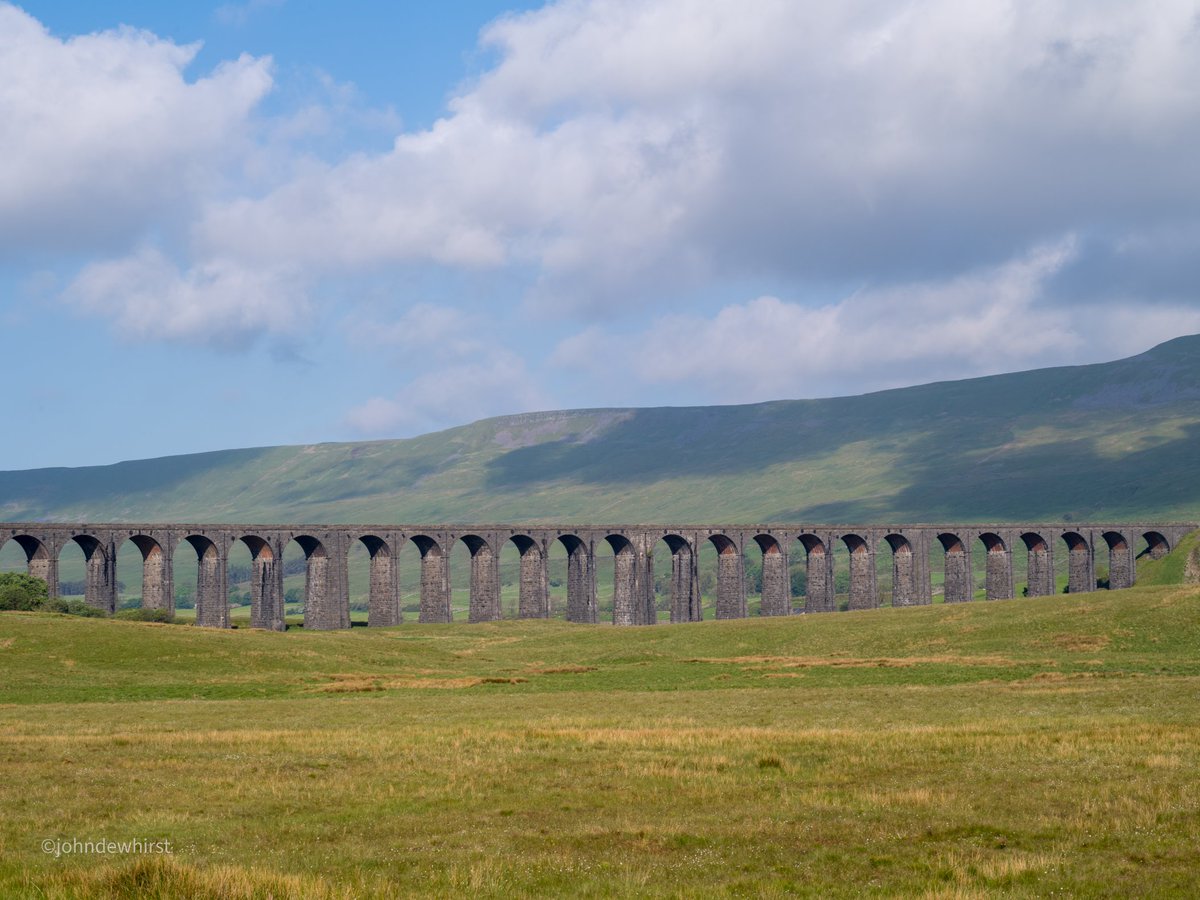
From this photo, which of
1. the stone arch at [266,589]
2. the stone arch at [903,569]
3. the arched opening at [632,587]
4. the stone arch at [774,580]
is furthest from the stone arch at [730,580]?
the stone arch at [266,589]

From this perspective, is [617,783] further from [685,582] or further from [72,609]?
[685,582]

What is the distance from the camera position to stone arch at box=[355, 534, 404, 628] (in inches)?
4924

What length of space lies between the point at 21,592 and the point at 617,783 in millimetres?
85888

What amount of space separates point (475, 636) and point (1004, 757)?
279ft

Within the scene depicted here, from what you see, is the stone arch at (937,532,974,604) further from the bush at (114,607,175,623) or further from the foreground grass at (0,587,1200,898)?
the foreground grass at (0,587,1200,898)

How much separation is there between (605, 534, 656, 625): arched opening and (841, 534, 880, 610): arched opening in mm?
25623

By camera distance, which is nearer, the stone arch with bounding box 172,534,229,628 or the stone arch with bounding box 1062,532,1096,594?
the stone arch with bounding box 172,534,229,628

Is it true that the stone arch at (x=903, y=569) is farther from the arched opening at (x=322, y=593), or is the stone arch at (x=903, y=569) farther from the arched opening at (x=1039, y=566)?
the arched opening at (x=322, y=593)

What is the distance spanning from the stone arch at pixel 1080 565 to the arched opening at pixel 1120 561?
230cm

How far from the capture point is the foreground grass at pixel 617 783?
19516 mm

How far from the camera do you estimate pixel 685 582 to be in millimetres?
140125

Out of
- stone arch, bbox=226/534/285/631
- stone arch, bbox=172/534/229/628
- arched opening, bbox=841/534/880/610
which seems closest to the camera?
stone arch, bbox=172/534/229/628

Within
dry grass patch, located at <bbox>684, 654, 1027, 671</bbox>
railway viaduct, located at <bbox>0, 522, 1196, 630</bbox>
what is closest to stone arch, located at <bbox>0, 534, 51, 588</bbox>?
railway viaduct, located at <bbox>0, 522, 1196, 630</bbox>

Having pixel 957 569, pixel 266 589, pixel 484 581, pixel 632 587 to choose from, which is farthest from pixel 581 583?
pixel 957 569
